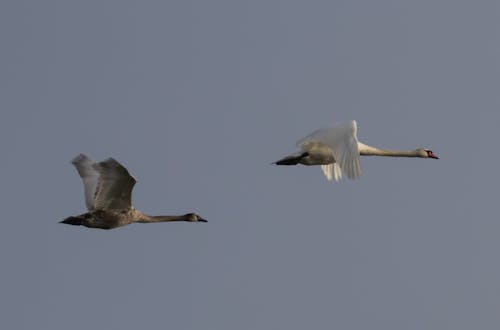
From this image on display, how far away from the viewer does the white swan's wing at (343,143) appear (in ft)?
103

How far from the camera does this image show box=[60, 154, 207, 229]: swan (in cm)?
3170

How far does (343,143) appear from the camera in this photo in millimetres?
32688

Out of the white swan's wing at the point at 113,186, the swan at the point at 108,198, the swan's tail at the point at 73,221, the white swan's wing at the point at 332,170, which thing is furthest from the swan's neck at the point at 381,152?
the swan's tail at the point at 73,221

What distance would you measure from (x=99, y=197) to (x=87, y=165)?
2500mm

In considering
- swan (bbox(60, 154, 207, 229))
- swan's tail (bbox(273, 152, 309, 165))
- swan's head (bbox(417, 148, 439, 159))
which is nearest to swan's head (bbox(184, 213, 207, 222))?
swan (bbox(60, 154, 207, 229))

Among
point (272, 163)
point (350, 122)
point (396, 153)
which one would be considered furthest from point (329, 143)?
point (396, 153)

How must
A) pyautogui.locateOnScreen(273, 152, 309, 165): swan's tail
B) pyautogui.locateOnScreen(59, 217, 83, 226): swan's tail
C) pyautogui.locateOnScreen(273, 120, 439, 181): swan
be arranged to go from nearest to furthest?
pyautogui.locateOnScreen(273, 120, 439, 181): swan < pyautogui.locateOnScreen(59, 217, 83, 226): swan's tail < pyautogui.locateOnScreen(273, 152, 309, 165): swan's tail

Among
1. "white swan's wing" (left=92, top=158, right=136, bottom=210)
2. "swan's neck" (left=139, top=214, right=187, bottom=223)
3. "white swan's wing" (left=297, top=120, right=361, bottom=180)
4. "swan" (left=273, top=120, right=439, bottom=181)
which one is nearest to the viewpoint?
"white swan's wing" (left=92, top=158, right=136, bottom=210)

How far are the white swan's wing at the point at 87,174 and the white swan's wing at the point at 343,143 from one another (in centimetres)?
529

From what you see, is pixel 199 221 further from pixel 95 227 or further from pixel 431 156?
pixel 431 156

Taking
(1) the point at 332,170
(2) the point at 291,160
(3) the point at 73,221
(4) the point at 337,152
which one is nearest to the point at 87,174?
(3) the point at 73,221

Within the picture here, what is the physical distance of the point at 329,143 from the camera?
3306 cm

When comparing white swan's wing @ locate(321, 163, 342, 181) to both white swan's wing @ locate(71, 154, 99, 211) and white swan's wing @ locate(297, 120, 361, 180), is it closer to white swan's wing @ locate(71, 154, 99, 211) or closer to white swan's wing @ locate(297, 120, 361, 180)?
white swan's wing @ locate(297, 120, 361, 180)

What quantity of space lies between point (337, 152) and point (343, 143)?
35 cm
